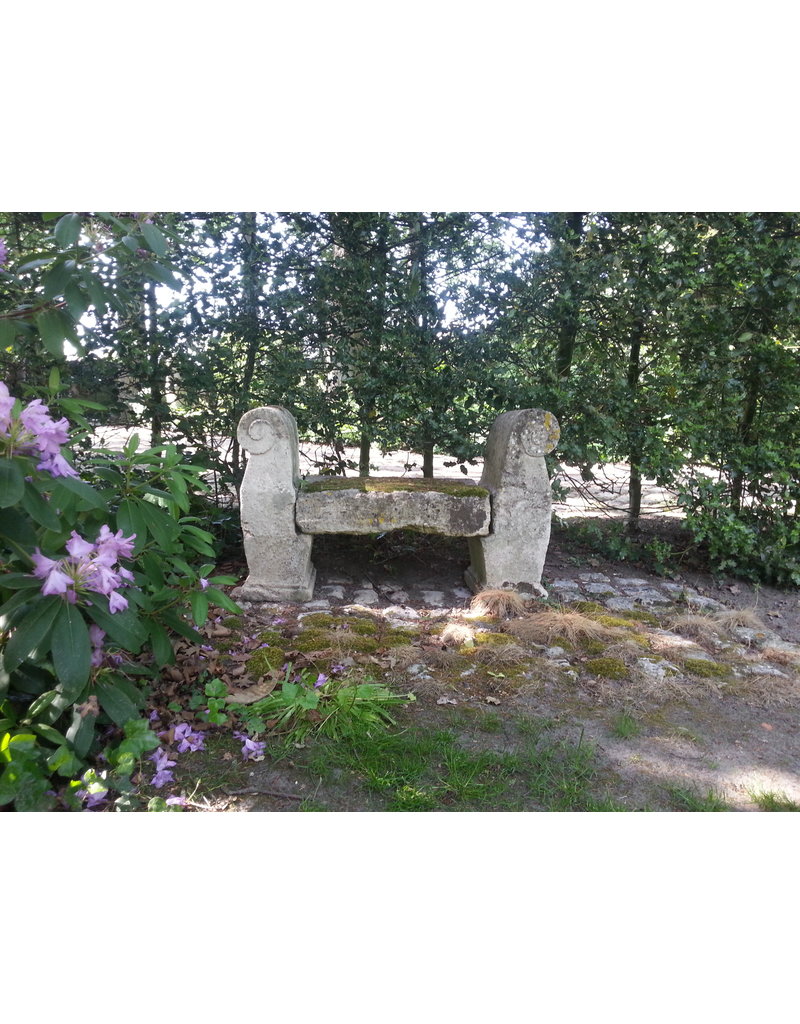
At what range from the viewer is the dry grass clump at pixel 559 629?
3.43 meters

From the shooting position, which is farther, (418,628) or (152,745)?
(418,628)

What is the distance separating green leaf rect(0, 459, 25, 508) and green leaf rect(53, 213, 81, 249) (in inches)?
27.2

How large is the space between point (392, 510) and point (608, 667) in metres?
1.47

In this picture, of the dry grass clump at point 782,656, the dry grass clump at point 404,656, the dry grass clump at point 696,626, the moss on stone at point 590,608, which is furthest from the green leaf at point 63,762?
the dry grass clump at point 782,656

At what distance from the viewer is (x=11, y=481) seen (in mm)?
1704

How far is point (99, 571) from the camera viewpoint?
6.24 ft

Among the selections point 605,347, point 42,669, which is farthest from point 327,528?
point 605,347

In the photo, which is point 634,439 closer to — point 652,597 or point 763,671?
point 652,597

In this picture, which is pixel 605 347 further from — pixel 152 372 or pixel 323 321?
pixel 152 372

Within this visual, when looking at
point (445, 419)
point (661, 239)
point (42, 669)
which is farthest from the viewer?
point (445, 419)

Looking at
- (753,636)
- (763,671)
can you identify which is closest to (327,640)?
(763,671)

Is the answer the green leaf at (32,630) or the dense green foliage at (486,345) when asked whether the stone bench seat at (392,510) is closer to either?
the dense green foliage at (486,345)

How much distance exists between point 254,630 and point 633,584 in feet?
8.13

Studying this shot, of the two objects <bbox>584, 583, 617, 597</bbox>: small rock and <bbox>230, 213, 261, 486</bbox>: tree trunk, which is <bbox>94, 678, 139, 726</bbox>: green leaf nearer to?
<bbox>230, 213, 261, 486</bbox>: tree trunk
